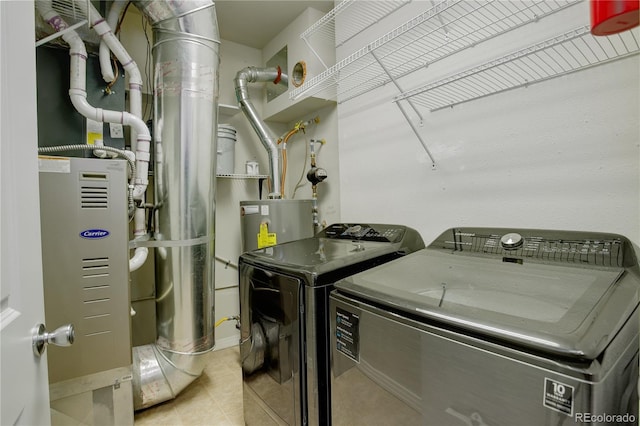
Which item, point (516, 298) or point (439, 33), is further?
point (439, 33)

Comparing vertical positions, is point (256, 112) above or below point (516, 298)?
above

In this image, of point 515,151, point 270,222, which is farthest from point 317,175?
point 515,151

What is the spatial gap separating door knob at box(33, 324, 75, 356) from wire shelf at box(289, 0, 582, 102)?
4.70 feet

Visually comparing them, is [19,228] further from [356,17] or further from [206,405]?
[356,17]

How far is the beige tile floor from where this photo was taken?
182cm

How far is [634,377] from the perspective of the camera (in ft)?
1.89

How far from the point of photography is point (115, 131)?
1.99m

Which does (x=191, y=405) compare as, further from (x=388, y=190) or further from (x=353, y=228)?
(x=388, y=190)

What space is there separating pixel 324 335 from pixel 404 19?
5.88ft

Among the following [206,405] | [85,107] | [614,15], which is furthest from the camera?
[206,405]

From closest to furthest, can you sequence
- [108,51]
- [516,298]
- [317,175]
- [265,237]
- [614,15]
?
[614,15]
[516,298]
[108,51]
[265,237]
[317,175]

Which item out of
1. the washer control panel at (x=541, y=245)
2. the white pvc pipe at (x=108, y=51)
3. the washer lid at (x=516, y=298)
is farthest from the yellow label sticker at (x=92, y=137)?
the washer control panel at (x=541, y=245)

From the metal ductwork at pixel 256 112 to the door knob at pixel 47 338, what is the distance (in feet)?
5.92

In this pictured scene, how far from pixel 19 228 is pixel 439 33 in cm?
190
